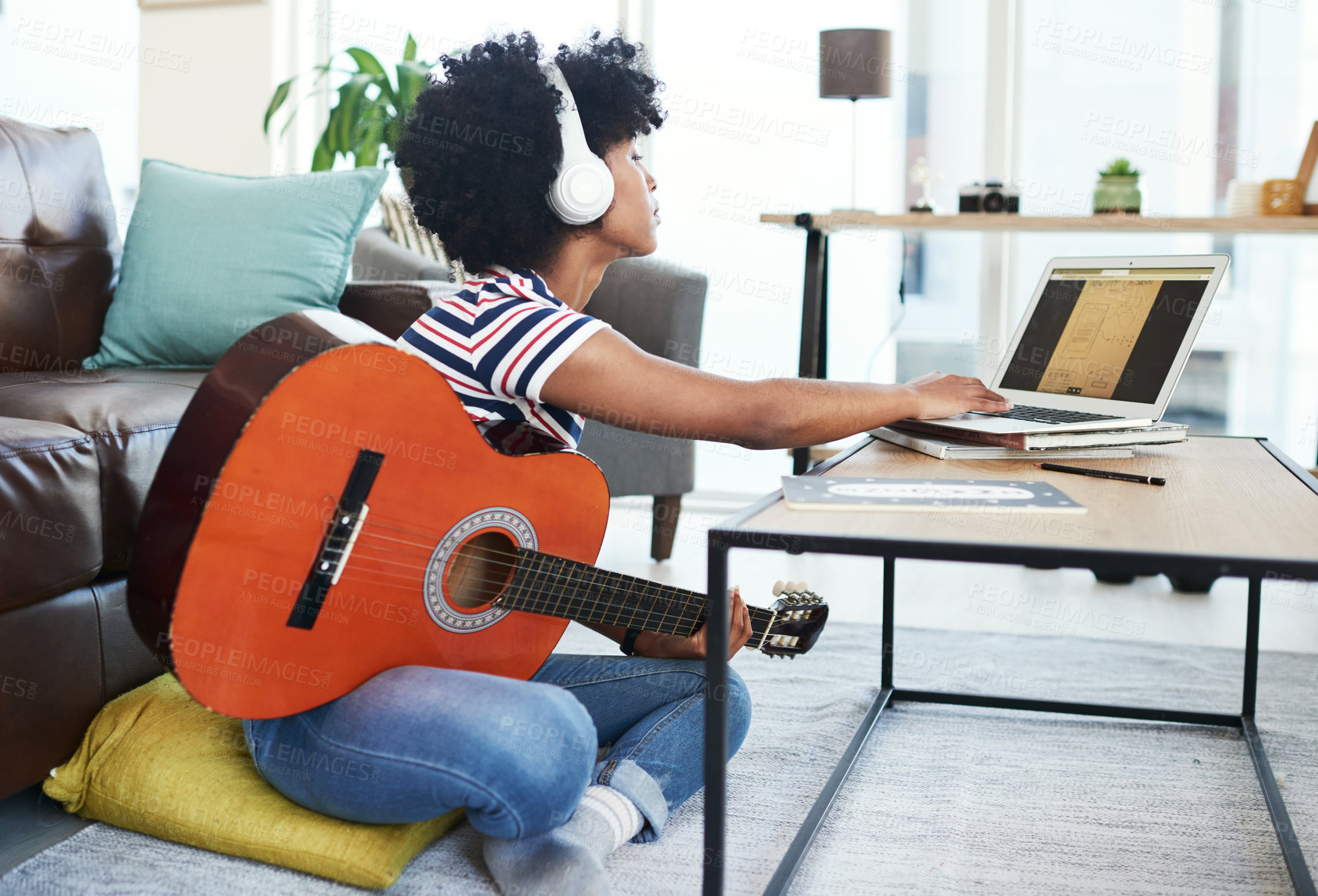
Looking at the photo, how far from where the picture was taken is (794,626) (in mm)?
1279

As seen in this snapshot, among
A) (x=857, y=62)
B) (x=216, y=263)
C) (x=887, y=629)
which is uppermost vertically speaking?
(x=857, y=62)

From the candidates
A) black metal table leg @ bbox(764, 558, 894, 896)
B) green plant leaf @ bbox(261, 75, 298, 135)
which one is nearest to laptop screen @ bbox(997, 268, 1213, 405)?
black metal table leg @ bbox(764, 558, 894, 896)

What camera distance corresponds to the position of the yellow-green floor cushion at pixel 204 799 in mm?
1145

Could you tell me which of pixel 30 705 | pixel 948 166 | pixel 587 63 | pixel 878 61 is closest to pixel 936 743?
pixel 587 63

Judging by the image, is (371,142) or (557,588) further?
(371,142)

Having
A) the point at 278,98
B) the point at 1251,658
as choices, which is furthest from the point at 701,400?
the point at 278,98

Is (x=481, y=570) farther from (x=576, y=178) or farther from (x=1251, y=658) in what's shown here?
(x=1251, y=658)

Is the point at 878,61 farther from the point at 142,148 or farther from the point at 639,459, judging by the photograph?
the point at 142,148

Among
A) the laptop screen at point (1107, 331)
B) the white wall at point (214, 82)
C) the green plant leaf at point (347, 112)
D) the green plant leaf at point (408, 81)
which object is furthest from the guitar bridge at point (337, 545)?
the white wall at point (214, 82)

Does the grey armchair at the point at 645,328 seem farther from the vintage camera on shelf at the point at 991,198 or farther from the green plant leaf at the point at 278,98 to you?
the green plant leaf at the point at 278,98

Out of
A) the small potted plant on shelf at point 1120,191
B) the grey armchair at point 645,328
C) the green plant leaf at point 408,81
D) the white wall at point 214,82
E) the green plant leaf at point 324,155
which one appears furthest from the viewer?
the white wall at point 214,82

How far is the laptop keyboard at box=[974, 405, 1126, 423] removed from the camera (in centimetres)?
128

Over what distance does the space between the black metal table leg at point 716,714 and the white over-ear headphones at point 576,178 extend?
0.50m

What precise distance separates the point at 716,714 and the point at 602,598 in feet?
1.12
